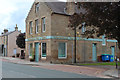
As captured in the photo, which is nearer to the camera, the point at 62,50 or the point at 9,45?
the point at 62,50

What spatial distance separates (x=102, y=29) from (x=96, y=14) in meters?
1.37

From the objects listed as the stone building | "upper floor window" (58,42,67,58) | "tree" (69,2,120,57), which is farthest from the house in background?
"tree" (69,2,120,57)

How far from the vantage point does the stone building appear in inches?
922

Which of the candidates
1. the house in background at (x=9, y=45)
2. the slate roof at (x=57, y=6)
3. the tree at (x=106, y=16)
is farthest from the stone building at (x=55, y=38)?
the house in background at (x=9, y=45)

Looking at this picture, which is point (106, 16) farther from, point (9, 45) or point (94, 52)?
point (9, 45)

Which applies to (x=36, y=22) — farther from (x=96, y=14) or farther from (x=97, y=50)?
(x=96, y=14)

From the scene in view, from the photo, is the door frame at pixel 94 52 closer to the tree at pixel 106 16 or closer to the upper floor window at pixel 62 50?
the upper floor window at pixel 62 50

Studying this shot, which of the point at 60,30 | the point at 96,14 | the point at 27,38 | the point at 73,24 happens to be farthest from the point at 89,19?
the point at 27,38

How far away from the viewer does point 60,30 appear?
24016 millimetres

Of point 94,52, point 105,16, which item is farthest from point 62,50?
point 105,16

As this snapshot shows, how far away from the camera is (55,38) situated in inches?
922

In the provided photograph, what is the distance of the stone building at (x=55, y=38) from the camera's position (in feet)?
76.8

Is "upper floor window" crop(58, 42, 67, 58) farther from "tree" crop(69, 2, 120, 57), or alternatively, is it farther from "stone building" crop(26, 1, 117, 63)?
"tree" crop(69, 2, 120, 57)

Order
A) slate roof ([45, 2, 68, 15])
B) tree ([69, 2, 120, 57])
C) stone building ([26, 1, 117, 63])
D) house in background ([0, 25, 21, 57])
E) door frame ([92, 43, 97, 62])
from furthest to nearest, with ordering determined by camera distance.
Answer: house in background ([0, 25, 21, 57]), door frame ([92, 43, 97, 62]), slate roof ([45, 2, 68, 15]), stone building ([26, 1, 117, 63]), tree ([69, 2, 120, 57])
